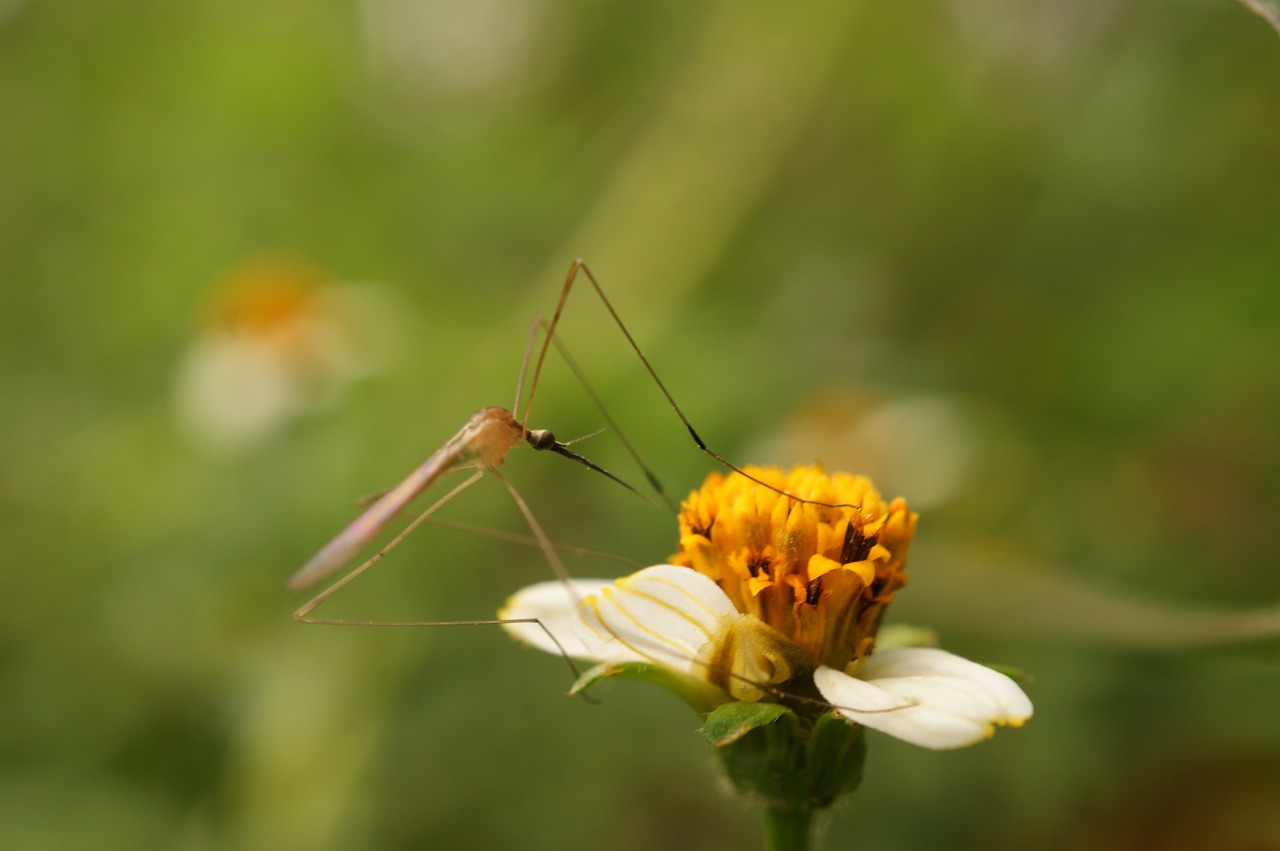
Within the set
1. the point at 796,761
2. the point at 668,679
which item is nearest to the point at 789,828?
the point at 796,761

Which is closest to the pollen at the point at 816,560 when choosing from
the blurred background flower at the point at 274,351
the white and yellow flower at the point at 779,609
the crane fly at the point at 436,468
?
the white and yellow flower at the point at 779,609

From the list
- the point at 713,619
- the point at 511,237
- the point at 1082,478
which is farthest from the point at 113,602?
the point at 1082,478

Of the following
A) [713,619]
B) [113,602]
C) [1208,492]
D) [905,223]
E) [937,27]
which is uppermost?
[937,27]

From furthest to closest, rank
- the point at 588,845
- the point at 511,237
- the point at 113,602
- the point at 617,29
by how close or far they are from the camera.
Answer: the point at 617,29
the point at 511,237
the point at 113,602
the point at 588,845

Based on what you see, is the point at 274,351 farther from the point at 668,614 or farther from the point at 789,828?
the point at 789,828

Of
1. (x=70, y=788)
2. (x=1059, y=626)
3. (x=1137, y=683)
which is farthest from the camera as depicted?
(x=70, y=788)

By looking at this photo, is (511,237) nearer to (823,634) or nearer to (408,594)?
(408,594)

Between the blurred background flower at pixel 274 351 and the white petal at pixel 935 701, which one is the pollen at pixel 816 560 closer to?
the white petal at pixel 935 701
